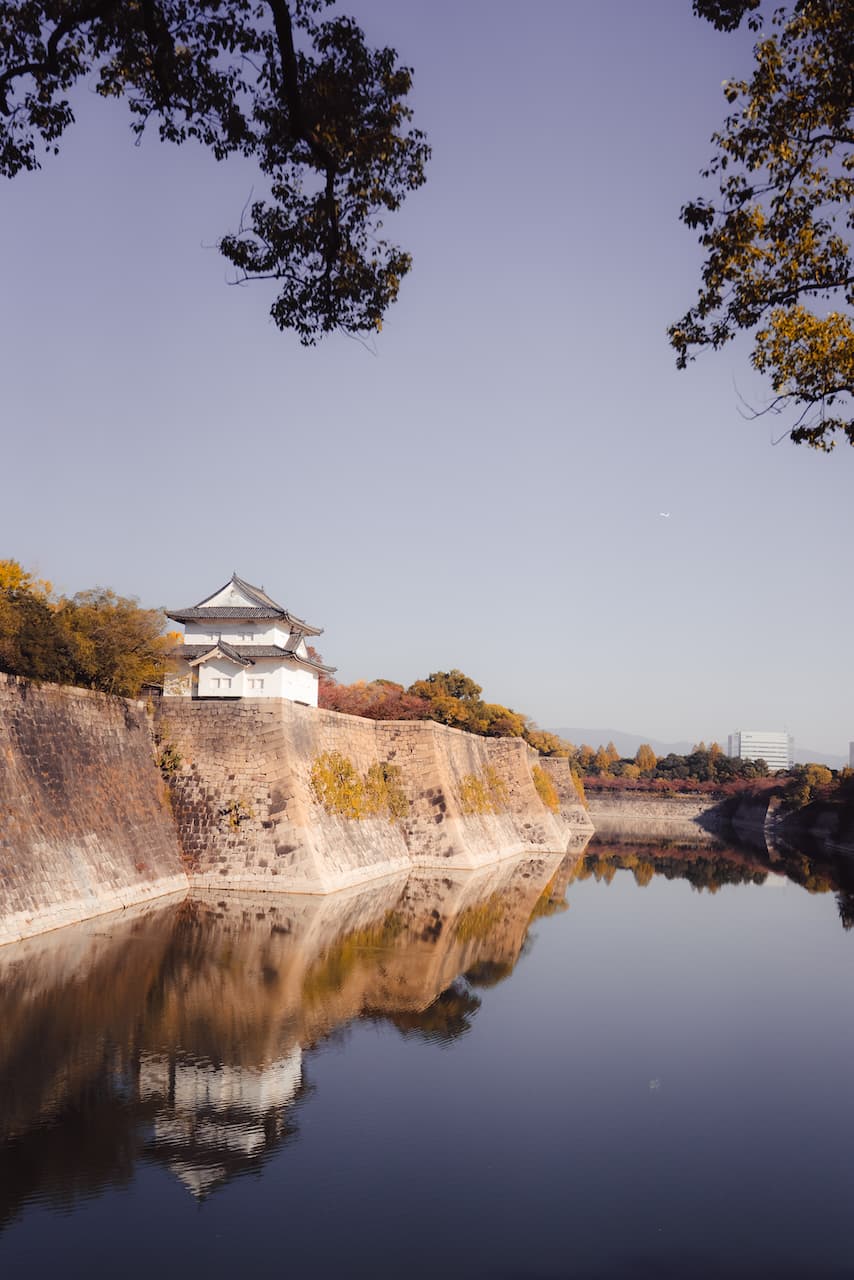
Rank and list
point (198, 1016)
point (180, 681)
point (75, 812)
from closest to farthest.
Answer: point (198, 1016), point (75, 812), point (180, 681)

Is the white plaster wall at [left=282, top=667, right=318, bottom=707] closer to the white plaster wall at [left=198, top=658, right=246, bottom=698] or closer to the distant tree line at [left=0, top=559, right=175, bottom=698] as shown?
the white plaster wall at [left=198, top=658, right=246, bottom=698]

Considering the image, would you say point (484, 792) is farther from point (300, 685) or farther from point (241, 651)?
point (241, 651)

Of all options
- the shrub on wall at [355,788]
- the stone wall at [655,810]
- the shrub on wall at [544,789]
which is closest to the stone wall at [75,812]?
the shrub on wall at [355,788]

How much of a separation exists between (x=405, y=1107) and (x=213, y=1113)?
190 cm

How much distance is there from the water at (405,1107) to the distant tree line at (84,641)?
5302 mm

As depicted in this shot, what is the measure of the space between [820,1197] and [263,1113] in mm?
4952

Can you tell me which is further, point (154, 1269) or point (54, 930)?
point (54, 930)

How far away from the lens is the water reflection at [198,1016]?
790cm

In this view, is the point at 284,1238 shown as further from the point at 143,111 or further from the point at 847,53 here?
the point at 847,53

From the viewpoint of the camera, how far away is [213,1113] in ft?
28.9

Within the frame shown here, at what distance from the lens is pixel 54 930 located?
15180mm

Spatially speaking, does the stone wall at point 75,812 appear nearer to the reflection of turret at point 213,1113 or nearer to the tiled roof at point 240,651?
the reflection of turret at point 213,1113

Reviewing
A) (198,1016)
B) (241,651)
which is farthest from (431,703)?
(198,1016)

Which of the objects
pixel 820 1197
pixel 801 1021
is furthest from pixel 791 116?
pixel 801 1021
